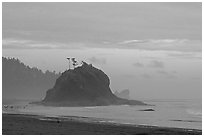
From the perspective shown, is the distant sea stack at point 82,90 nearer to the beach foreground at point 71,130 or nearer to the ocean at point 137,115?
the ocean at point 137,115

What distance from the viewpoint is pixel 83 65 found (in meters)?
165

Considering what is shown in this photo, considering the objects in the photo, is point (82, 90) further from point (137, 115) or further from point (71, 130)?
point (71, 130)

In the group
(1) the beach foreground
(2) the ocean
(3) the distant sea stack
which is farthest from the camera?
(3) the distant sea stack

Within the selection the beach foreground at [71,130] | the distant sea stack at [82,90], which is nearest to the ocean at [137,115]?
the beach foreground at [71,130]

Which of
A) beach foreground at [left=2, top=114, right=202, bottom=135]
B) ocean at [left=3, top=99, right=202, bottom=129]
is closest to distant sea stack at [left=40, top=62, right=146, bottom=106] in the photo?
ocean at [left=3, top=99, right=202, bottom=129]

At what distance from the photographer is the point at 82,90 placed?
159750mm

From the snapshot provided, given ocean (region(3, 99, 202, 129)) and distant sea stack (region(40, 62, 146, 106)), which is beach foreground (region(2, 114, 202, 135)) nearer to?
ocean (region(3, 99, 202, 129))

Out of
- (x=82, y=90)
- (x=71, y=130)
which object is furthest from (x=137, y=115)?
(x=82, y=90)

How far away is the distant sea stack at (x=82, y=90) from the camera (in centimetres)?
15662

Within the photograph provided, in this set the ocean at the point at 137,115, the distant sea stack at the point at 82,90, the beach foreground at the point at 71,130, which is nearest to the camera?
the beach foreground at the point at 71,130

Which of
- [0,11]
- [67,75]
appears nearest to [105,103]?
[67,75]

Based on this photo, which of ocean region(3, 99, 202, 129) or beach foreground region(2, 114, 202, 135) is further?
ocean region(3, 99, 202, 129)

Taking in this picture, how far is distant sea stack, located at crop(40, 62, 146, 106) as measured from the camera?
514 feet

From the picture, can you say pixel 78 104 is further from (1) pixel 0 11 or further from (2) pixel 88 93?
(1) pixel 0 11
